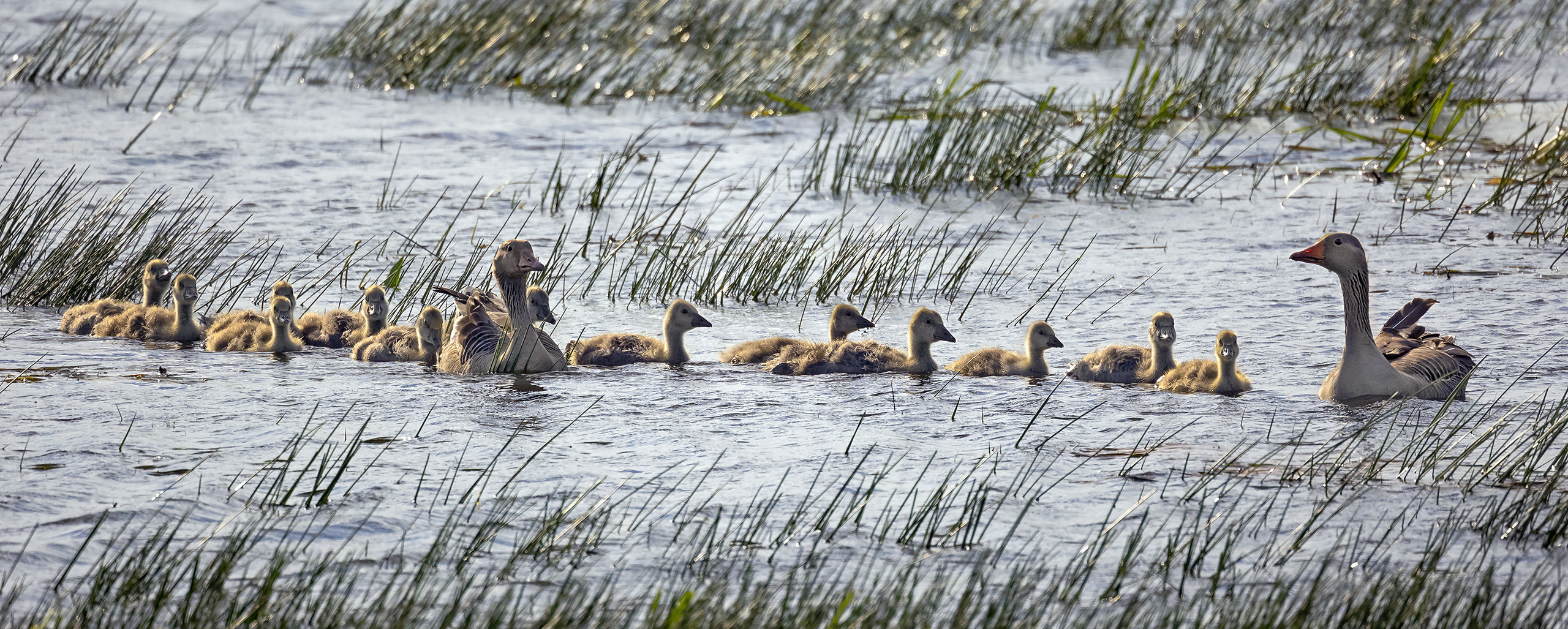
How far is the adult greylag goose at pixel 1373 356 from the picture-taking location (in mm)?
7480

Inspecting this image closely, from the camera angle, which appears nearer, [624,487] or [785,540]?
[785,540]

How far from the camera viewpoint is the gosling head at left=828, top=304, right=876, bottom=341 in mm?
8820

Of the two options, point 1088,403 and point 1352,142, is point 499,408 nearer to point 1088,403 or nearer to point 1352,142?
point 1088,403

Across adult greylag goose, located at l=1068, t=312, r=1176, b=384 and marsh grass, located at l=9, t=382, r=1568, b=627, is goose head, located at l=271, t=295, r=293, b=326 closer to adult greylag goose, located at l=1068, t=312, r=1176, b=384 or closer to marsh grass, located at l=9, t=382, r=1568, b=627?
marsh grass, located at l=9, t=382, r=1568, b=627

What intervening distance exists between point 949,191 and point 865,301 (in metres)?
3.85

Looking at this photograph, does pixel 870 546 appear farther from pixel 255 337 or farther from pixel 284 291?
pixel 255 337

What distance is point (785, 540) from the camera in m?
5.40

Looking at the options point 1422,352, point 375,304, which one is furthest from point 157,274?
point 1422,352

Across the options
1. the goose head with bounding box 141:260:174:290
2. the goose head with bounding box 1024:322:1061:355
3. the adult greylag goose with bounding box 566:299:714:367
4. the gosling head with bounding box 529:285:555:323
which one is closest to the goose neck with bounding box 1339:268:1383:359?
the goose head with bounding box 1024:322:1061:355

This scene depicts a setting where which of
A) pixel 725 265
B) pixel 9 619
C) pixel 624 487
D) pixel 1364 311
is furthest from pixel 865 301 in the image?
pixel 9 619

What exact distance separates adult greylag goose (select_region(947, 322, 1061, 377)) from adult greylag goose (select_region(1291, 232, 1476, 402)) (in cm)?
137

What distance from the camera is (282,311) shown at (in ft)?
28.4

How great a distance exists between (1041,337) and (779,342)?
4.95 ft

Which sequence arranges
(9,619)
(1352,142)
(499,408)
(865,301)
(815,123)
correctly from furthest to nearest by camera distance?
(815,123)
(1352,142)
(865,301)
(499,408)
(9,619)
